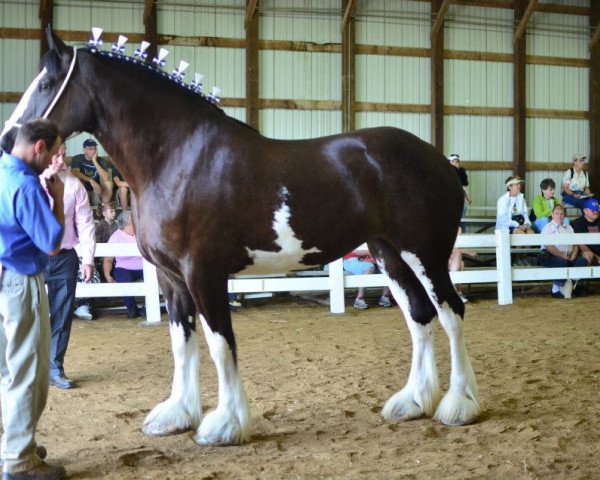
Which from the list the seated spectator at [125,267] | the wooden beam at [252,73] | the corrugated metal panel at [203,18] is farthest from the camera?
the wooden beam at [252,73]

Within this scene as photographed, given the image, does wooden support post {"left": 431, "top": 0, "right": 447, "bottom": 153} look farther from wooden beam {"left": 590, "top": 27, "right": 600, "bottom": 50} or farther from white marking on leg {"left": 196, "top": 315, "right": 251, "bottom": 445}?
white marking on leg {"left": 196, "top": 315, "right": 251, "bottom": 445}

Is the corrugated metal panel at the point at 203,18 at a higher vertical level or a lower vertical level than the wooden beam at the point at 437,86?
higher

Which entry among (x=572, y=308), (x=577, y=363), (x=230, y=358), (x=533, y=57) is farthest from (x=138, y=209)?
(x=533, y=57)

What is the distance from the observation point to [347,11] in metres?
12.6

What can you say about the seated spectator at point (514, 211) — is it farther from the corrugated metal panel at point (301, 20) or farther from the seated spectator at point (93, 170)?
the seated spectator at point (93, 170)

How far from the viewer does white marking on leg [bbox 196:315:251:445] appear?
3580mm

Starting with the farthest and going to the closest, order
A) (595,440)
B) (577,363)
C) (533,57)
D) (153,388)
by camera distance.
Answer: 1. (533,57)
2. (577,363)
3. (153,388)
4. (595,440)

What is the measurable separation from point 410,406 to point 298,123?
9214 millimetres

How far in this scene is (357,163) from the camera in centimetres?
391

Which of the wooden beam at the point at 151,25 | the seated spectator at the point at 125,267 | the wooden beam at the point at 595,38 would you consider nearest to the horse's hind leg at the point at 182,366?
the seated spectator at the point at 125,267

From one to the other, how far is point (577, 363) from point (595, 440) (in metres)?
1.94

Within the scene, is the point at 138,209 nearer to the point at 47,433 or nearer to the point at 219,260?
the point at 219,260

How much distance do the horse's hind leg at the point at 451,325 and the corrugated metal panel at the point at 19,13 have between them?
9.51 m

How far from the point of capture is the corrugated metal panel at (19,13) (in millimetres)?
11250
